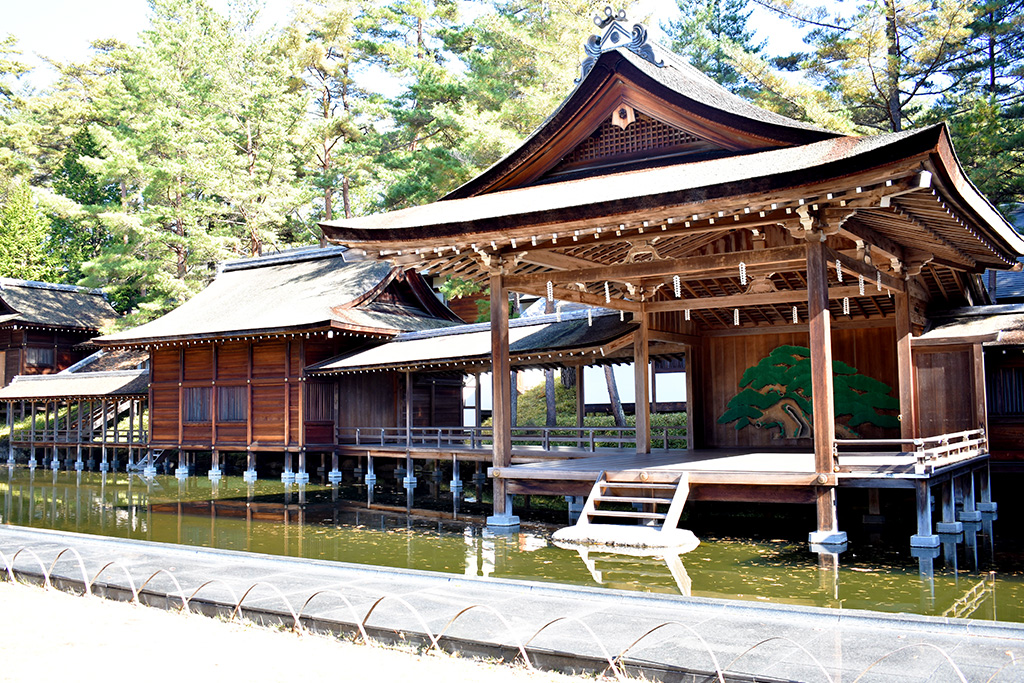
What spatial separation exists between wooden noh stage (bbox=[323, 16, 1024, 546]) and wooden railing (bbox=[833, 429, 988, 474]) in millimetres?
47

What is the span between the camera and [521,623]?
6438 millimetres

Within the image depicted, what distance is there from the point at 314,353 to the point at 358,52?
2182 cm

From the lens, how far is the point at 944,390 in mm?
14484

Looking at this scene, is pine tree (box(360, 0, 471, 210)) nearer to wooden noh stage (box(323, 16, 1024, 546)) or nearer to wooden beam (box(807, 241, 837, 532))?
wooden noh stage (box(323, 16, 1024, 546))

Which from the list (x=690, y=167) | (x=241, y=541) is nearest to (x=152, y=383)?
(x=241, y=541)

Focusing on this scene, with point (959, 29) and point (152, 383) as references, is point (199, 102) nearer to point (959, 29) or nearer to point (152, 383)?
point (152, 383)

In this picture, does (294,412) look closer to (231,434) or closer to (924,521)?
(231,434)

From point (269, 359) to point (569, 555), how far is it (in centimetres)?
1525

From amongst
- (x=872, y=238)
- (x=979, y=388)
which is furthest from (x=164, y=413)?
(x=979, y=388)

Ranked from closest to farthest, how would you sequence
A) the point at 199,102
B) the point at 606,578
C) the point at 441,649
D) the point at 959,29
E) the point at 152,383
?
the point at 441,649
the point at 606,578
the point at 959,29
the point at 152,383
the point at 199,102

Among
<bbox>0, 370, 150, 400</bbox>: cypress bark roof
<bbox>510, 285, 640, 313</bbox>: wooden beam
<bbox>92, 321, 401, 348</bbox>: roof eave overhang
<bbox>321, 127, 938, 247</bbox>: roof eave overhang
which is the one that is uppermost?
<bbox>321, 127, 938, 247</bbox>: roof eave overhang

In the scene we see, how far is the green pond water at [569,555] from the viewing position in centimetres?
854

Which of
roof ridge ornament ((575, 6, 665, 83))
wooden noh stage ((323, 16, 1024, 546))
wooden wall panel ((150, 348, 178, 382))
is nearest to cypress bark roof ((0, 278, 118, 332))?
wooden wall panel ((150, 348, 178, 382))

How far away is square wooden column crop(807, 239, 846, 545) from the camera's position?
412 inches
